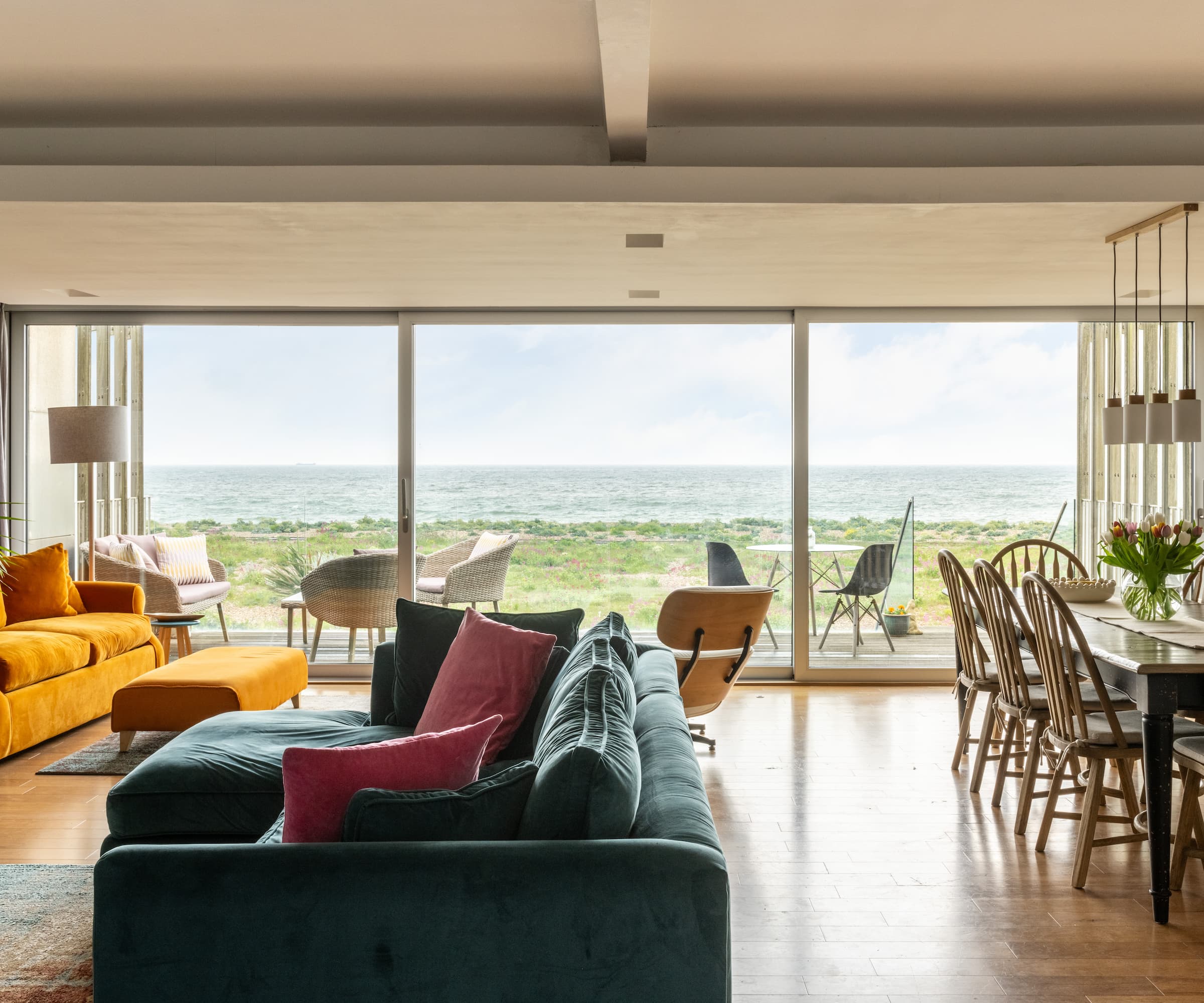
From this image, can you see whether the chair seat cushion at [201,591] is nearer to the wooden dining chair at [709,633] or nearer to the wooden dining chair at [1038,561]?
the wooden dining chair at [709,633]

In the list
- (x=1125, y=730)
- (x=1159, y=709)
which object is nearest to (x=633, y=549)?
(x=1125, y=730)

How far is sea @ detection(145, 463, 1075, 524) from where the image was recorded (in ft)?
21.9

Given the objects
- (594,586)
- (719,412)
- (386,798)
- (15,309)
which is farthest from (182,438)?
(386,798)

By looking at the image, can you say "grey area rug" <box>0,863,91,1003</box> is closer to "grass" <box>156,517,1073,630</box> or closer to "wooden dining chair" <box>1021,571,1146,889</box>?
"wooden dining chair" <box>1021,571,1146,889</box>

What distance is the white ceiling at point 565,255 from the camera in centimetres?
404

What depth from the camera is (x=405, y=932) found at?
5.77 feet

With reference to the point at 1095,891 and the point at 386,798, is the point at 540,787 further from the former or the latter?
Result: the point at 1095,891

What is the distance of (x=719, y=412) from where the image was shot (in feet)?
22.0

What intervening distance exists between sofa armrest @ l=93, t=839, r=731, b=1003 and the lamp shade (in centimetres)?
490

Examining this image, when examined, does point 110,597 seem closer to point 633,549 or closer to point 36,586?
point 36,586

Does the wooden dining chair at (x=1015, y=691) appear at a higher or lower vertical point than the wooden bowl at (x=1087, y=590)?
lower

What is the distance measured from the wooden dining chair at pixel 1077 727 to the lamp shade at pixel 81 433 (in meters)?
5.22

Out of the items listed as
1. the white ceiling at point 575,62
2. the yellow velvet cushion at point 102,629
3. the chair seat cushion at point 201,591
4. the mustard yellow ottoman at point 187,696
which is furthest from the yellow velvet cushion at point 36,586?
the white ceiling at point 575,62

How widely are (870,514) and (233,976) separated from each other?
554 centimetres
